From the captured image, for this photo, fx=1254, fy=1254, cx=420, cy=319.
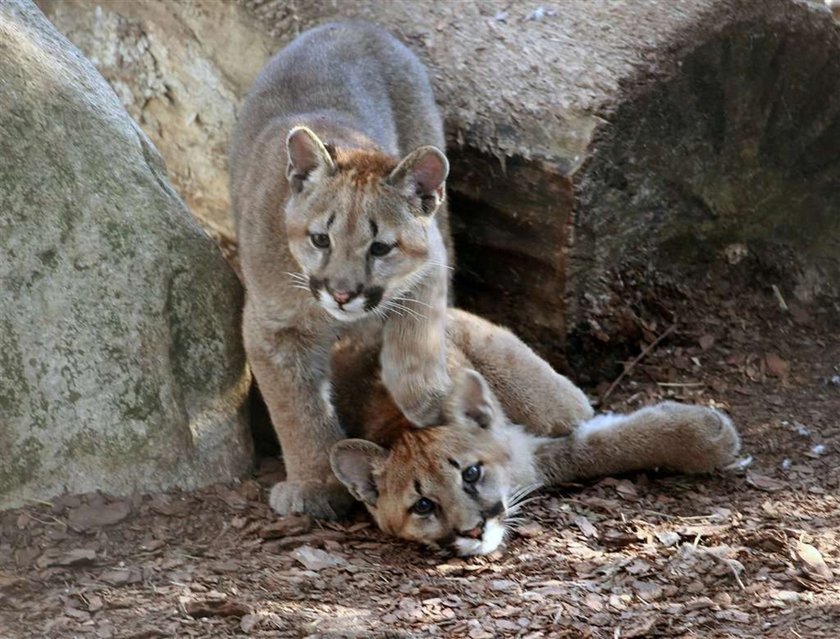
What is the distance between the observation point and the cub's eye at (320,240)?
5.95m

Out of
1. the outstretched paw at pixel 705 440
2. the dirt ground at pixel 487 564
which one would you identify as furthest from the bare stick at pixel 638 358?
the outstretched paw at pixel 705 440

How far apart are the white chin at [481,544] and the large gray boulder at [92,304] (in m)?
1.38

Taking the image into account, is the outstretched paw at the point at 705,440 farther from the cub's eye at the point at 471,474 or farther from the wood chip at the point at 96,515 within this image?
the wood chip at the point at 96,515

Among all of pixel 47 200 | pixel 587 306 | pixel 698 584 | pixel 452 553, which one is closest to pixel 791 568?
pixel 698 584

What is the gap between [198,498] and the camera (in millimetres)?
6184

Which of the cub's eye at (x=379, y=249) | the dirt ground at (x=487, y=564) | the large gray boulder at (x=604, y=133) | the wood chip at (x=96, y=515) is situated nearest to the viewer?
the dirt ground at (x=487, y=564)

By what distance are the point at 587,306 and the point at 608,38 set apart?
153 centimetres

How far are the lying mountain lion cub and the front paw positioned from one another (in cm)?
20

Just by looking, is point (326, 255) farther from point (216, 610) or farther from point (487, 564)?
point (216, 610)

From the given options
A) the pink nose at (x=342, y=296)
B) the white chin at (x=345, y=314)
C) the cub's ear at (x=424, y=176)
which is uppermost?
the cub's ear at (x=424, y=176)

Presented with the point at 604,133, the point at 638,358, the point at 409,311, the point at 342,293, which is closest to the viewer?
the point at 342,293

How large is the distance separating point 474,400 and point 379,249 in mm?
943

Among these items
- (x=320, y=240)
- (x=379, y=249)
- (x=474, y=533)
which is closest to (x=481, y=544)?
(x=474, y=533)

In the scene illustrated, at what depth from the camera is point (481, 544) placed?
575 centimetres
